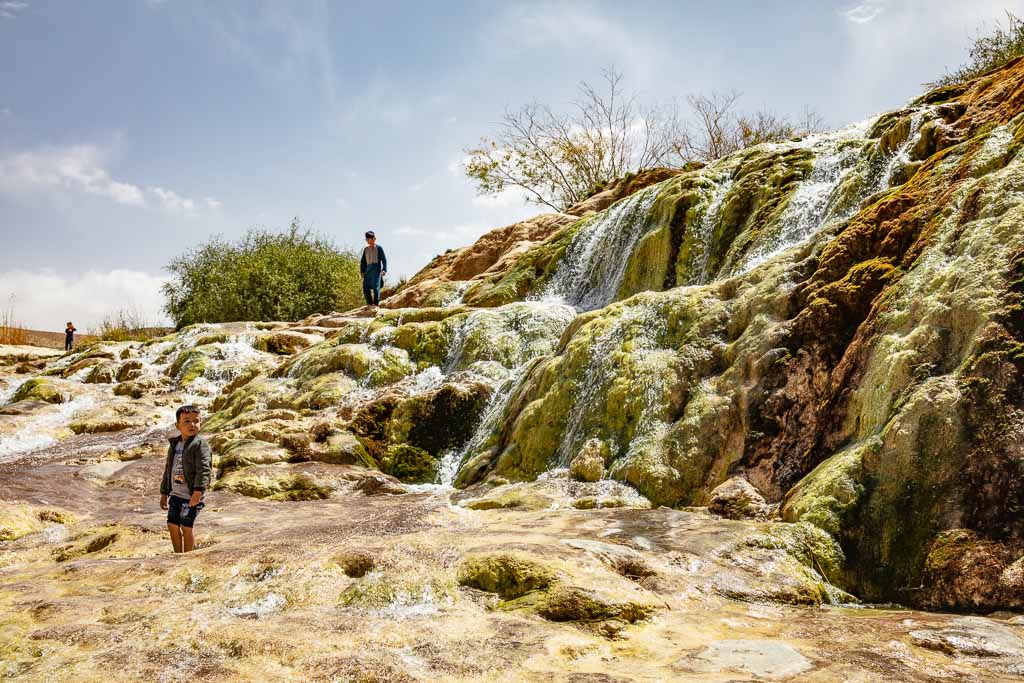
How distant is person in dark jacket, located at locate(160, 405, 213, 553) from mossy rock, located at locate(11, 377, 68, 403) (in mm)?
12022

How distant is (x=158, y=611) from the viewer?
12.8 feet

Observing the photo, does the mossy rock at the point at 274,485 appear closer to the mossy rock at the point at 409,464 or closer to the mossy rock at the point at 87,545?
the mossy rock at the point at 409,464

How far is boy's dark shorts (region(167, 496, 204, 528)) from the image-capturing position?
5332 millimetres

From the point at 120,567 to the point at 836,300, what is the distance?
5.98 metres

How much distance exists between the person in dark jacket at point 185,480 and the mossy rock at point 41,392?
12.0m

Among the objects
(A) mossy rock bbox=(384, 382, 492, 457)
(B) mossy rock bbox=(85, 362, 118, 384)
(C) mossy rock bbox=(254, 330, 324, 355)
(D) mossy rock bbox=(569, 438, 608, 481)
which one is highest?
(C) mossy rock bbox=(254, 330, 324, 355)

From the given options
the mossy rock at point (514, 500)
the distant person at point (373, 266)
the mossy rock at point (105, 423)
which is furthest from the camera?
the distant person at point (373, 266)

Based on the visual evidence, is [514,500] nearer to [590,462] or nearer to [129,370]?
[590,462]

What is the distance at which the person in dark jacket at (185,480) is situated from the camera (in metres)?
5.34

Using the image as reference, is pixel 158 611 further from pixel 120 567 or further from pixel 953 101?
pixel 953 101

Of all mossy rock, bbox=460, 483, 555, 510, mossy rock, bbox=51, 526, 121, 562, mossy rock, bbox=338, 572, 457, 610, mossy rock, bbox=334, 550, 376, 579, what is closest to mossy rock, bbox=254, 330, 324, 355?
mossy rock, bbox=460, 483, 555, 510

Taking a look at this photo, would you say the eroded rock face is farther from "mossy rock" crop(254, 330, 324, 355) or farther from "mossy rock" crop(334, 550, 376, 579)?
"mossy rock" crop(254, 330, 324, 355)

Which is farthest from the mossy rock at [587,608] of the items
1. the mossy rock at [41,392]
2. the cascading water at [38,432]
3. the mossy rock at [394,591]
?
the mossy rock at [41,392]

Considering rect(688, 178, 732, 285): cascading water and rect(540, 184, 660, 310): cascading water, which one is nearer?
rect(688, 178, 732, 285): cascading water
